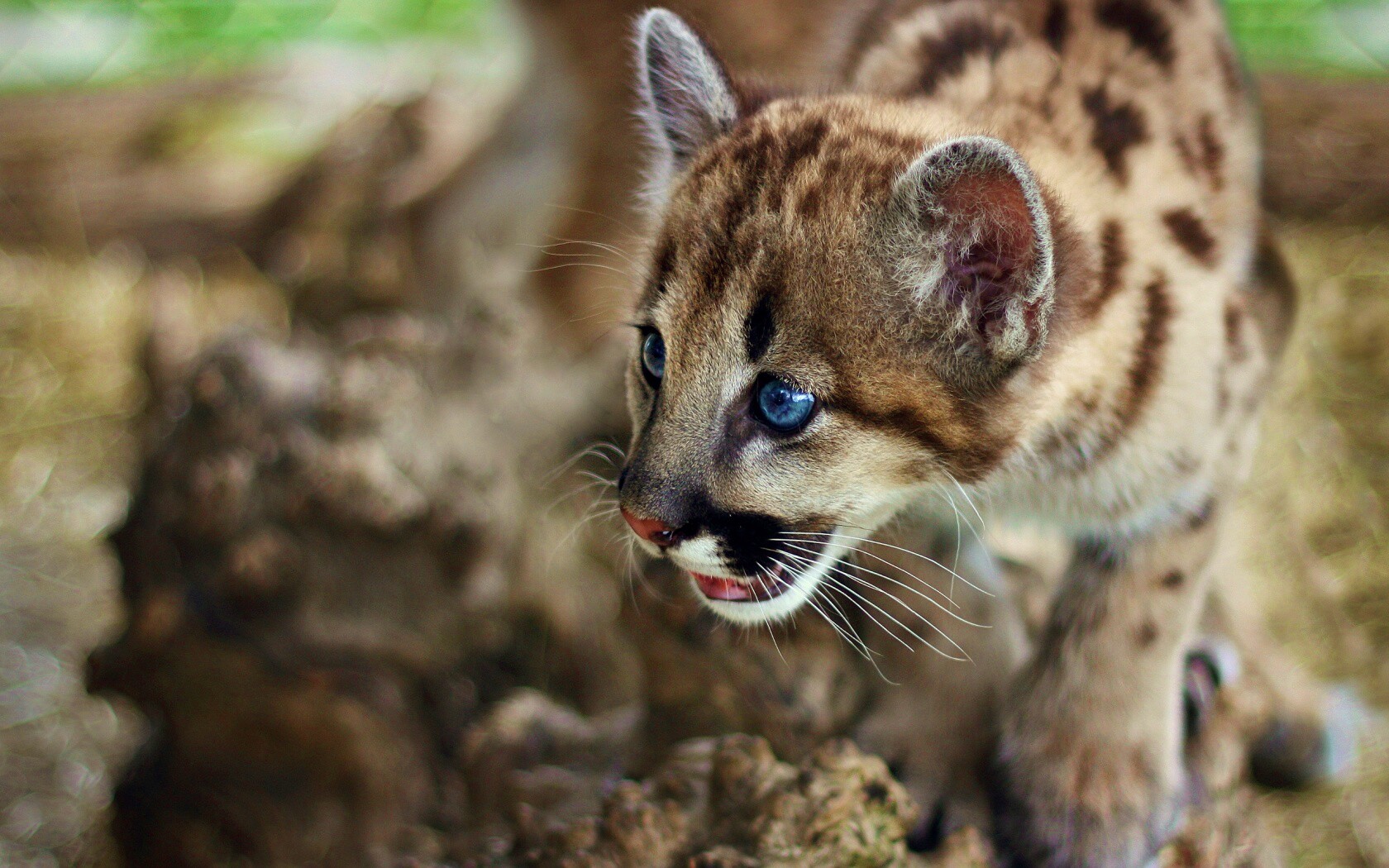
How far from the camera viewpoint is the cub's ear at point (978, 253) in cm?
176

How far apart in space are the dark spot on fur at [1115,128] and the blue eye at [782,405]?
886 mm

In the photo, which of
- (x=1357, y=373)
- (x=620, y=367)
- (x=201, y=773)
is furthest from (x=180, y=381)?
(x=1357, y=373)

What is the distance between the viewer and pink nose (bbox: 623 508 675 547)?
1938 millimetres

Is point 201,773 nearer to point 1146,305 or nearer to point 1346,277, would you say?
point 1146,305

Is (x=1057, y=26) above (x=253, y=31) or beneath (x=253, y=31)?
above

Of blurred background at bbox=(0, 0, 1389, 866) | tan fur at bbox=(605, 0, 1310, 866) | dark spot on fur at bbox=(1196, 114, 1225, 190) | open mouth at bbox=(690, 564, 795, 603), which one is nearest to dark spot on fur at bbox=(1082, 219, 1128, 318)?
tan fur at bbox=(605, 0, 1310, 866)

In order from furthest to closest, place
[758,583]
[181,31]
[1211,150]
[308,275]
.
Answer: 1. [181,31]
2. [308,275]
3. [1211,150]
4. [758,583]

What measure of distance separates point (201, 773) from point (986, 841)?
83.3 inches

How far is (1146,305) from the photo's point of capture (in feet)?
7.26

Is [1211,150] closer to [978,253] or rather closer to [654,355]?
[978,253]

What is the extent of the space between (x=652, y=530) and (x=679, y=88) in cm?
97

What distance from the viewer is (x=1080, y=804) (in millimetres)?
2393

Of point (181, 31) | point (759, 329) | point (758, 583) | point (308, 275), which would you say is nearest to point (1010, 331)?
point (759, 329)

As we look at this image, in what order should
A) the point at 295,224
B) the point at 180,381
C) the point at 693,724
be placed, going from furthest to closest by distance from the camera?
the point at 295,224, the point at 180,381, the point at 693,724
